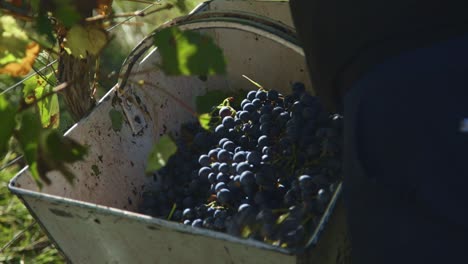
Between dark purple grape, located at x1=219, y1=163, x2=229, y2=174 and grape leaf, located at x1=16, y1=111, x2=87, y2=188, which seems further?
dark purple grape, located at x1=219, y1=163, x2=229, y2=174

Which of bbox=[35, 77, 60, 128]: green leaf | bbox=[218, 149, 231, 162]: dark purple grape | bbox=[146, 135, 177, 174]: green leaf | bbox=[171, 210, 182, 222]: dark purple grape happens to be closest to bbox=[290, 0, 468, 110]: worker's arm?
bbox=[146, 135, 177, 174]: green leaf

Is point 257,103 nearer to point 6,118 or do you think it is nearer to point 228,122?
point 228,122

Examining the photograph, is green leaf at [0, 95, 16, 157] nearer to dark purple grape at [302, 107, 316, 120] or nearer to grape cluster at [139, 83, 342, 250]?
grape cluster at [139, 83, 342, 250]

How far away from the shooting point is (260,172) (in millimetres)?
1187

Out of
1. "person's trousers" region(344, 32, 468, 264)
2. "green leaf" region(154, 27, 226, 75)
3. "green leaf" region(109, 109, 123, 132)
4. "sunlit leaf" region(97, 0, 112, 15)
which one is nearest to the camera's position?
"person's trousers" region(344, 32, 468, 264)

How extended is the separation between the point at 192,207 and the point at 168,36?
46cm

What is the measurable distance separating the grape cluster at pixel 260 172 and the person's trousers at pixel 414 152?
149mm

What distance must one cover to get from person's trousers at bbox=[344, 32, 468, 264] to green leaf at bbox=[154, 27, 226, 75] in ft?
0.62

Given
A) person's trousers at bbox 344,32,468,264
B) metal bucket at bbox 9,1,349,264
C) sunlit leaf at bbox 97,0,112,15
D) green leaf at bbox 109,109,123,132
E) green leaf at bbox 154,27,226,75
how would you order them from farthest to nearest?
1. green leaf at bbox 109,109,123,132
2. sunlit leaf at bbox 97,0,112,15
3. metal bucket at bbox 9,1,349,264
4. green leaf at bbox 154,27,226,75
5. person's trousers at bbox 344,32,468,264

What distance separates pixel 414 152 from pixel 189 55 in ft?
1.06

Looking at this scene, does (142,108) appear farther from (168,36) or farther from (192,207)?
(168,36)

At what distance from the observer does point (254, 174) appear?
1.20 metres

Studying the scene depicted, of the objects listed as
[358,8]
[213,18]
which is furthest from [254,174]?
[358,8]

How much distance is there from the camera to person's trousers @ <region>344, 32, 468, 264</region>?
2.71 feet
